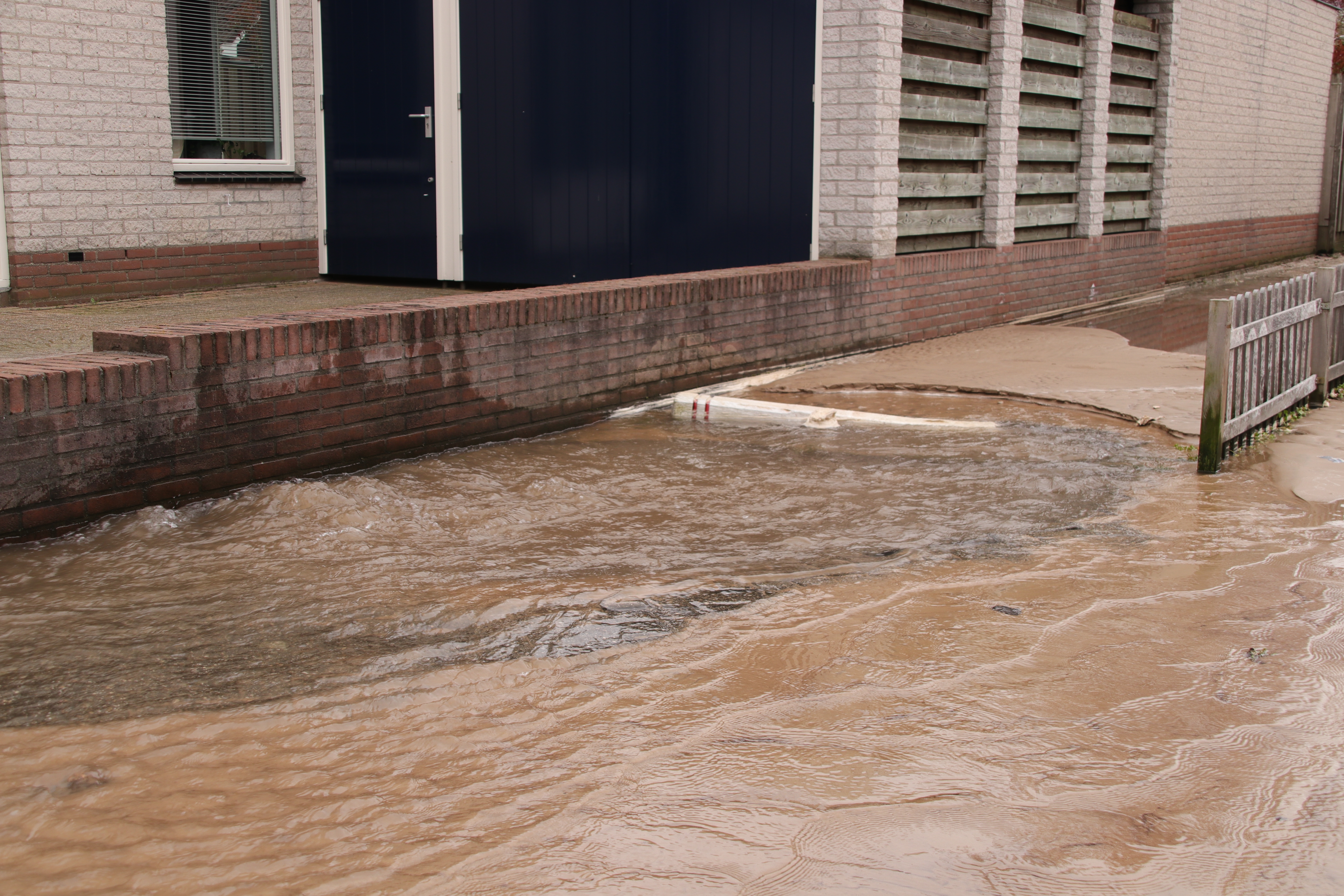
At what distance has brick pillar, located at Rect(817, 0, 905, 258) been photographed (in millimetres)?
9672

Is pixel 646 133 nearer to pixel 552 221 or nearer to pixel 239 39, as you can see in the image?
pixel 552 221

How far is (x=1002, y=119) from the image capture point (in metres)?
11.4

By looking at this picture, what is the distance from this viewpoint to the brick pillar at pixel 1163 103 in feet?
49.1

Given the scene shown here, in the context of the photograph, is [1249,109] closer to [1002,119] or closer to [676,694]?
[1002,119]

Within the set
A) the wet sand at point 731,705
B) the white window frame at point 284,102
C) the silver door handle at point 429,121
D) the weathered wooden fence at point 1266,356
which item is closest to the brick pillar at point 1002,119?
the weathered wooden fence at point 1266,356

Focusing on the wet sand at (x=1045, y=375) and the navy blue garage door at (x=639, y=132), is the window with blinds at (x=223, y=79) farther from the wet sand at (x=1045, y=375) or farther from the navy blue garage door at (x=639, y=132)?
the wet sand at (x=1045, y=375)

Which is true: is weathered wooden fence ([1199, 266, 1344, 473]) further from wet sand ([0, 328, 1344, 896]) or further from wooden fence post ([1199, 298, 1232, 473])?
wet sand ([0, 328, 1344, 896])

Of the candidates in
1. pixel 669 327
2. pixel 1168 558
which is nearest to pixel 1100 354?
pixel 669 327

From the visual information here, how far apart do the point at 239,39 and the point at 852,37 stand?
5.34 m

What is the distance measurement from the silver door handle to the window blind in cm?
140

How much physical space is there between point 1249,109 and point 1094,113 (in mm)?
6392

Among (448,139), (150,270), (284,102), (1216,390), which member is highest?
(284,102)

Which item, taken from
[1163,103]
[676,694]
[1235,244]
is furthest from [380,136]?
[1235,244]

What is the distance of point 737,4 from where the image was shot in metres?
9.93
